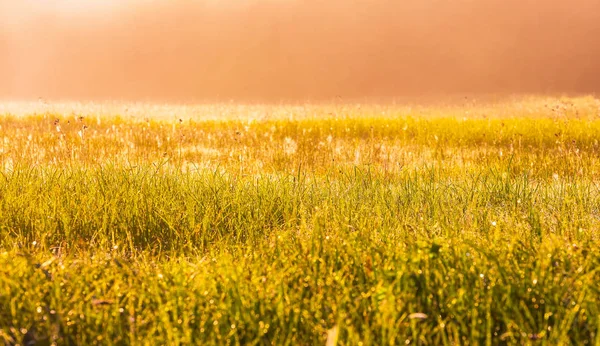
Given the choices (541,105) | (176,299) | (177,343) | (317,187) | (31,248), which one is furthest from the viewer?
(541,105)

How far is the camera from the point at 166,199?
17.5ft

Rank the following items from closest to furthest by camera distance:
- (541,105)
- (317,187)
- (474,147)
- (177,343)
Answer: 1. (177,343)
2. (317,187)
3. (474,147)
4. (541,105)

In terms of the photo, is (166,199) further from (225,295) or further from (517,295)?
(517,295)

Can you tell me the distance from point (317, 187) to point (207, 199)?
3.57ft

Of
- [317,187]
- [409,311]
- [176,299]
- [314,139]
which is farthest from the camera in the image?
[314,139]

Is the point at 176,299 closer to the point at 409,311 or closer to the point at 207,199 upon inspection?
the point at 409,311

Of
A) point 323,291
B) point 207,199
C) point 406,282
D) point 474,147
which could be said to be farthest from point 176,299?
point 474,147

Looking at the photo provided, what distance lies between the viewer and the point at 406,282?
3.05 m

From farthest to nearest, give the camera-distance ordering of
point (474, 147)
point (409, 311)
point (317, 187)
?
point (474, 147)
point (317, 187)
point (409, 311)

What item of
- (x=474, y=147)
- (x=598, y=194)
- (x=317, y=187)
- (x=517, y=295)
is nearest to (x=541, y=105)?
(x=474, y=147)

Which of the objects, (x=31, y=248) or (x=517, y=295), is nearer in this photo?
(x=517, y=295)

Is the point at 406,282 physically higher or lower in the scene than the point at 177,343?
higher

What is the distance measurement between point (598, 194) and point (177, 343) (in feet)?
15.7

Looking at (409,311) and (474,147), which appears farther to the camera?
(474,147)
